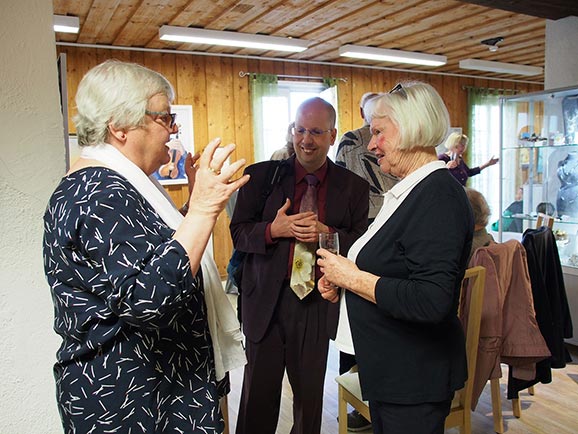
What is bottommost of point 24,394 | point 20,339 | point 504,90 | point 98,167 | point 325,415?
point 325,415

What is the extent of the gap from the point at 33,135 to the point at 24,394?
0.90m

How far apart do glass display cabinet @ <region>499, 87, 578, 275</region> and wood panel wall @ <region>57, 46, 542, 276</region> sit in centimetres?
326

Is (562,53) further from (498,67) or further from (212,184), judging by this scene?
(212,184)

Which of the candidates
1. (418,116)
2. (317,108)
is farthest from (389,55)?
(418,116)

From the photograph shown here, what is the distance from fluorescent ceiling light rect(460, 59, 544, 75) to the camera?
21.9 feet

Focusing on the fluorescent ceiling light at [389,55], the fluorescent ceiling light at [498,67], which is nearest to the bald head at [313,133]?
the fluorescent ceiling light at [389,55]

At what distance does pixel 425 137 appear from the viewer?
1.42 metres

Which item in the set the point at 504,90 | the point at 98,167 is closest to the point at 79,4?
the point at 98,167

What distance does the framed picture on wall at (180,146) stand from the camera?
5.91 m

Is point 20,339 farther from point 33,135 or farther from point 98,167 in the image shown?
point 98,167

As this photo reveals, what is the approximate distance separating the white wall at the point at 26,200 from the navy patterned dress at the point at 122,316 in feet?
2.06

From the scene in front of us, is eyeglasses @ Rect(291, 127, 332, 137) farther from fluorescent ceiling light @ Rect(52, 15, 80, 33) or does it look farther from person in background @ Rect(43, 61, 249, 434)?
fluorescent ceiling light @ Rect(52, 15, 80, 33)

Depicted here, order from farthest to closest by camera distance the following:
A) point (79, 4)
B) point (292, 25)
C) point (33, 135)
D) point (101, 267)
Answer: point (292, 25)
point (79, 4)
point (33, 135)
point (101, 267)

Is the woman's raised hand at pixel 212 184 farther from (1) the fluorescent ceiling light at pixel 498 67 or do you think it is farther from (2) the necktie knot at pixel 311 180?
(1) the fluorescent ceiling light at pixel 498 67
